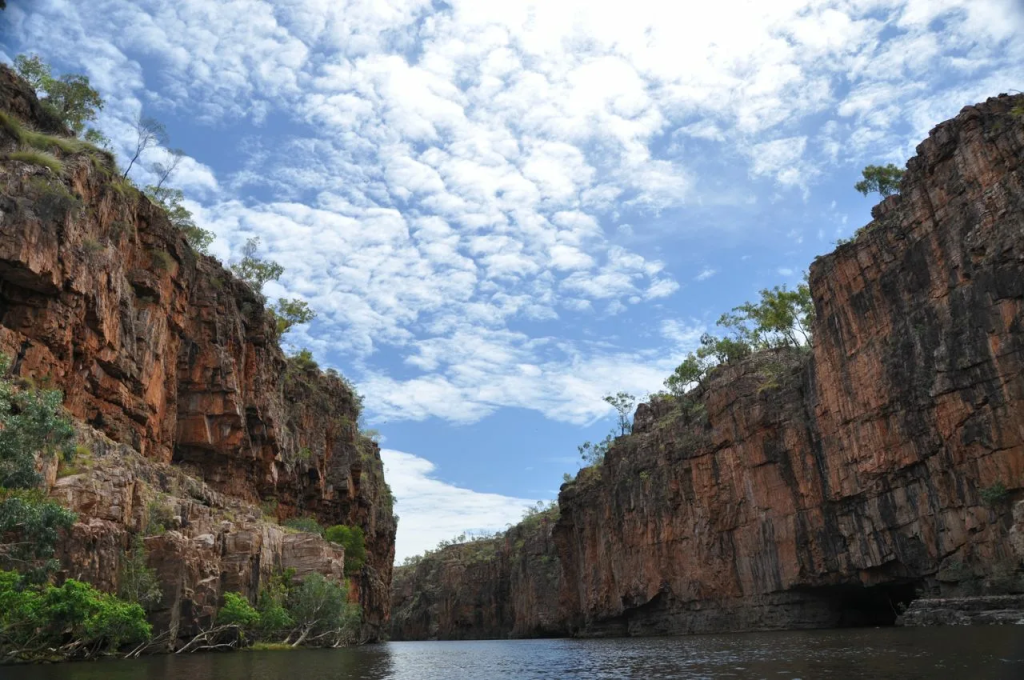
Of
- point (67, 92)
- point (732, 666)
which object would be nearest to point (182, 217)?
point (67, 92)

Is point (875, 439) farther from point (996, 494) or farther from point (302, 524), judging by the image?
point (302, 524)

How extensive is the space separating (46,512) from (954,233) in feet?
174

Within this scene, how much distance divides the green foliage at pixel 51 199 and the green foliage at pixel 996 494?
56982mm

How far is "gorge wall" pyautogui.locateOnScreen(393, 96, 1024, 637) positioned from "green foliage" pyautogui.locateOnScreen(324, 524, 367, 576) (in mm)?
29918

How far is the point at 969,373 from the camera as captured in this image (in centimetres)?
4700

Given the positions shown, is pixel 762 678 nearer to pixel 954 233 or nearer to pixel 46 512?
pixel 46 512

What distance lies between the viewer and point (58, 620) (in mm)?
28641

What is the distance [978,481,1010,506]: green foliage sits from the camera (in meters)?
44.8

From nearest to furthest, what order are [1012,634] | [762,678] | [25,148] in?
1. [762,678]
2. [1012,634]
3. [25,148]

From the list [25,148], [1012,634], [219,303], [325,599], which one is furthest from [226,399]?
[1012,634]

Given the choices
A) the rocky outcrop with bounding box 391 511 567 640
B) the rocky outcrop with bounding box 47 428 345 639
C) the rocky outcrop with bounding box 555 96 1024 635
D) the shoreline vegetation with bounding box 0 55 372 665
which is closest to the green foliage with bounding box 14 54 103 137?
the shoreline vegetation with bounding box 0 55 372 665

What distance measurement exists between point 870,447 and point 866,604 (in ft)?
68.4

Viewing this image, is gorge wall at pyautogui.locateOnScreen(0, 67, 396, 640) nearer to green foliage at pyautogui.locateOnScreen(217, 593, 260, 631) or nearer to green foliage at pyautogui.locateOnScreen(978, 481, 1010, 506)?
green foliage at pyautogui.locateOnScreen(217, 593, 260, 631)

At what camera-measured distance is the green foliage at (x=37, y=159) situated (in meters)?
42.6
